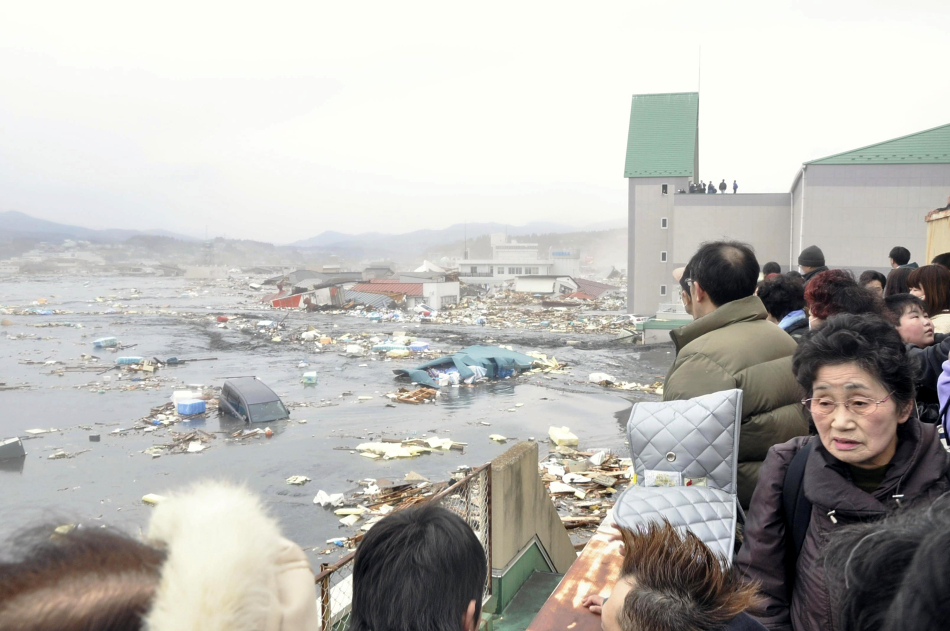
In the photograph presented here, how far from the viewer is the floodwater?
9.99 metres

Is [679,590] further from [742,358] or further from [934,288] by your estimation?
[934,288]

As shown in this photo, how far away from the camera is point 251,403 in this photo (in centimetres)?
1401

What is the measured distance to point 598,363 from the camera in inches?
813

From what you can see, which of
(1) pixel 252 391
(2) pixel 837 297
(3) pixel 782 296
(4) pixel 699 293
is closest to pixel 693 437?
(4) pixel 699 293

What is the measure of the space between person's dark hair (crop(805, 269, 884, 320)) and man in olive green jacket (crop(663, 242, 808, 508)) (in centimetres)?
59

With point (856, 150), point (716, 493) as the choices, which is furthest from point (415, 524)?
point (856, 150)

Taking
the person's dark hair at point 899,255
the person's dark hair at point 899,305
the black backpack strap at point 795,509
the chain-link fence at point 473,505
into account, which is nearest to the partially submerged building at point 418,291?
the person's dark hair at point 899,255

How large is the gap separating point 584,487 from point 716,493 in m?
6.34

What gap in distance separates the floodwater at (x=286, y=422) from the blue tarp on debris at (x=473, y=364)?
2.47ft

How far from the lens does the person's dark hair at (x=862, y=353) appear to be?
5.88 feet

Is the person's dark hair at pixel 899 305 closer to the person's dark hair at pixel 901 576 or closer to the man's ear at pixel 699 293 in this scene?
the man's ear at pixel 699 293

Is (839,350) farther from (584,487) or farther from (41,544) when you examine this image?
(584,487)

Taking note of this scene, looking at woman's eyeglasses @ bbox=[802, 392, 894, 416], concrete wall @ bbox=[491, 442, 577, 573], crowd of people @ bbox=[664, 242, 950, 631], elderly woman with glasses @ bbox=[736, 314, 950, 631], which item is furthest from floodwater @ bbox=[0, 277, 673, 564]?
woman's eyeglasses @ bbox=[802, 392, 894, 416]

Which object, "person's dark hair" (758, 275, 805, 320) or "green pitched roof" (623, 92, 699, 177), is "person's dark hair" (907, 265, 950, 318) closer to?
"person's dark hair" (758, 275, 805, 320)
